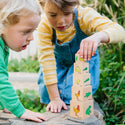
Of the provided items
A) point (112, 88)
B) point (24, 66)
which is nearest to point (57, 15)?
point (112, 88)

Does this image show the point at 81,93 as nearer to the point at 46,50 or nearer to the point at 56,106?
the point at 56,106

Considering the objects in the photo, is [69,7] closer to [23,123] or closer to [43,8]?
[43,8]

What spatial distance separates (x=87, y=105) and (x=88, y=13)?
0.88m

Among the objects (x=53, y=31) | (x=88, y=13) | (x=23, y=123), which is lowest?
(x=23, y=123)

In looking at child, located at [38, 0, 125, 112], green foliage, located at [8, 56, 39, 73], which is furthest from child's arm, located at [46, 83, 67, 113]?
green foliage, located at [8, 56, 39, 73]

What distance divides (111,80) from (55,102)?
790 millimetres

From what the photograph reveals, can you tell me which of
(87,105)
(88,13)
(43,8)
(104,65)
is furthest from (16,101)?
(104,65)

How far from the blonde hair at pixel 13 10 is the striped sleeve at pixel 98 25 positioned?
0.59 metres

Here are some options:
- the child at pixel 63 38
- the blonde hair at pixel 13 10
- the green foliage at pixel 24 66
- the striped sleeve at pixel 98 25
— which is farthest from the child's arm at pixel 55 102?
the green foliage at pixel 24 66

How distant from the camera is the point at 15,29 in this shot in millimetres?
1722

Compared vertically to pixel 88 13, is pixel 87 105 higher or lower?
lower

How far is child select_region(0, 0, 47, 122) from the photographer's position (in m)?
1.68

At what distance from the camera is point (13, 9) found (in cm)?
166

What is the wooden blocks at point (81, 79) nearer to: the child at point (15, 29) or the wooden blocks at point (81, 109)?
the wooden blocks at point (81, 109)
